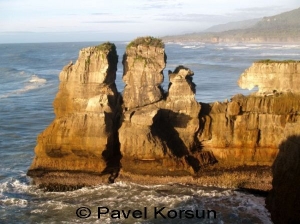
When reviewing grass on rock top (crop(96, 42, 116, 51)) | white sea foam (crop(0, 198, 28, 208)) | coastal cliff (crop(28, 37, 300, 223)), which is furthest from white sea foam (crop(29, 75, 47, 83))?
white sea foam (crop(0, 198, 28, 208))

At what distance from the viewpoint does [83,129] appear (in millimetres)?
21031

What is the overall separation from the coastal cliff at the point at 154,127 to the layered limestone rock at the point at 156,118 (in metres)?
0.05

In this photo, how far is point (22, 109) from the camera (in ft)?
121

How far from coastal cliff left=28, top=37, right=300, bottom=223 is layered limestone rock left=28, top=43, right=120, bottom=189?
5cm

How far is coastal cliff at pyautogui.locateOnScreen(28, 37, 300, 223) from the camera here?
2084 cm

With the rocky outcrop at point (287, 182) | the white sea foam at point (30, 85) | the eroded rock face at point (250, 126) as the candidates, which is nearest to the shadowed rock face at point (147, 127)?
the eroded rock face at point (250, 126)

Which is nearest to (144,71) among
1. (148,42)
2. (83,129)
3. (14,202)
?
(148,42)

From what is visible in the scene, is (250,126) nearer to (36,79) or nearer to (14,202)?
(14,202)

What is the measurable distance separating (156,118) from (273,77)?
5.91m

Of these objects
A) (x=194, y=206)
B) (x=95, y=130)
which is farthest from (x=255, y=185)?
(x=95, y=130)

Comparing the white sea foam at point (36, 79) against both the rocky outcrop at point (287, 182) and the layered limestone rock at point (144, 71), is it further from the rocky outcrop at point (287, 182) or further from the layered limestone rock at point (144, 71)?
the rocky outcrop at point (287, 182)

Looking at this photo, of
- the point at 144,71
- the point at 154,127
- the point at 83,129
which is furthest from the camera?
the point at 144,71

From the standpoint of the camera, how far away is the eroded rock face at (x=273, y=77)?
21.3 m

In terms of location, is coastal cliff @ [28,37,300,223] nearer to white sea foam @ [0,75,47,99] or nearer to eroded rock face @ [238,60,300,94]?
eroded rock face @ [238,60,300,94]
